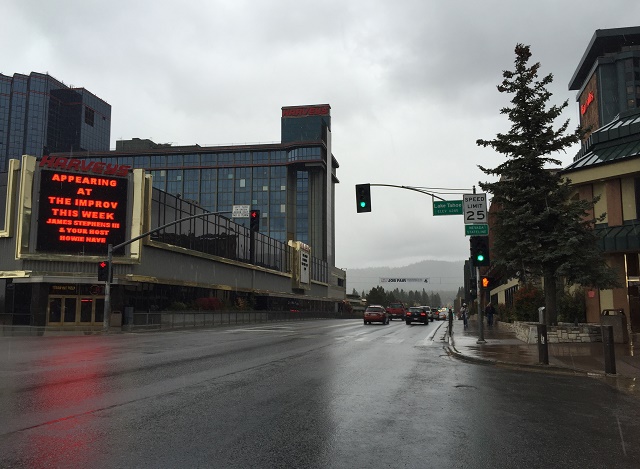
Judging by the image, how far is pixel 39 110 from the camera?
18675cm

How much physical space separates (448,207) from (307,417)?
17.3 meters

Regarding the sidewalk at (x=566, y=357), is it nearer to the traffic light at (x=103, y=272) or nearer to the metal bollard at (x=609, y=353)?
the metal bollard at (x=609, y=353)

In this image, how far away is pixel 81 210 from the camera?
36.5 meters

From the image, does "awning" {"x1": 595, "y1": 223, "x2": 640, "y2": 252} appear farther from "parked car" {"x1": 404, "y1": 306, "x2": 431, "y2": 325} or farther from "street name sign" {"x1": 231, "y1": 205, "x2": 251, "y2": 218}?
"parked car" {"x1": 404, "y1": 306, "x2": 431, "y2": 325}

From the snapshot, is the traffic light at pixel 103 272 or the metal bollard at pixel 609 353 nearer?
the metal bollard at pixel 609 353

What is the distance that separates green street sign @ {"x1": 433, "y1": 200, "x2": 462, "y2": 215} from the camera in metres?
23.0

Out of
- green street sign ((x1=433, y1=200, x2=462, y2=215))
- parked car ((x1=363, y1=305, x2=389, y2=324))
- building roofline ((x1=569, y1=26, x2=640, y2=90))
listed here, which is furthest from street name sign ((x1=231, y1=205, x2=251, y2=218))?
building roofline ((x1=569, y1=26, x2=640, y2=90))

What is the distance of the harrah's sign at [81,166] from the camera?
35938 millimetres

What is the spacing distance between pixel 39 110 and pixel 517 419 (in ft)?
697

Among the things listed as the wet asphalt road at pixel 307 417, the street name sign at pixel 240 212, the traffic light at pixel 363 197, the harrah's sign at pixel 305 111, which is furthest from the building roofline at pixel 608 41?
the wet asphalt road at pixel 307 417

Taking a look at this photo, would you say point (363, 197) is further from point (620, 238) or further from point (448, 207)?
point (620, 238)

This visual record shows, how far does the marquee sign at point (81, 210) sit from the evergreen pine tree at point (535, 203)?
87.1ft

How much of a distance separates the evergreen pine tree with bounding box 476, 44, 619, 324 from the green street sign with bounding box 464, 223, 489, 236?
5.10 ft

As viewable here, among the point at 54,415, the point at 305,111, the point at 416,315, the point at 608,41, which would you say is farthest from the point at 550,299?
the point at 608,41
